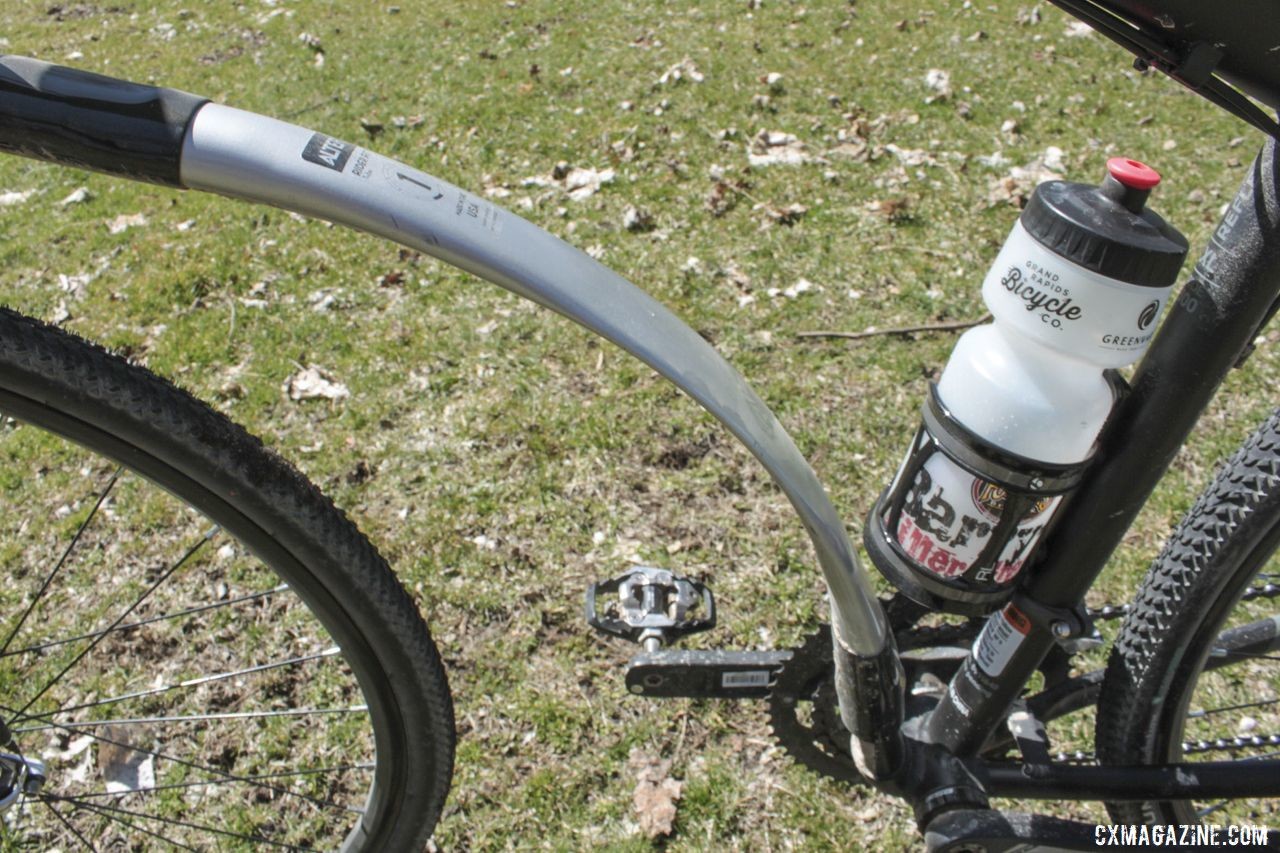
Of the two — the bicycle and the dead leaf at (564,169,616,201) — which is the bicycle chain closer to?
the bicycle

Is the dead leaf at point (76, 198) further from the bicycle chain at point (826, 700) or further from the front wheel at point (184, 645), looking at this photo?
the bicycle chain at point (826, 700)

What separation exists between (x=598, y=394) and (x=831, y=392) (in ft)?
2.52

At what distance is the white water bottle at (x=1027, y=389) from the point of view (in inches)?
47.1

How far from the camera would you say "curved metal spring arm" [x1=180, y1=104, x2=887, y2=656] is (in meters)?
1.05

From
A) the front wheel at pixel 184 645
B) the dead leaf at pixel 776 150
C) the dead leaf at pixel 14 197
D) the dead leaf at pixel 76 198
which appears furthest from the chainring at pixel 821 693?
the dead leaf at pixel 14 197

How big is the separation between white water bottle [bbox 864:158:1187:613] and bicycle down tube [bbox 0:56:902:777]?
0.32 meters

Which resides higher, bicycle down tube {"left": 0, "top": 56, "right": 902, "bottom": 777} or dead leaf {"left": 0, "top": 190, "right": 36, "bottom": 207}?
bicycle down tube {"left": 0, "top": 56, "right": 902, "bottom": 777}

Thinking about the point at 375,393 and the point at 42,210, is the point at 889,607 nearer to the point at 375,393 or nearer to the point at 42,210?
the point at 375,393

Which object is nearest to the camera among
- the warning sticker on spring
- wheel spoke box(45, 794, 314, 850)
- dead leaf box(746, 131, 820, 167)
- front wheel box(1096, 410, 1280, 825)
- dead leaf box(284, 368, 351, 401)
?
front wheel box(1096, 410, 1280, 825)

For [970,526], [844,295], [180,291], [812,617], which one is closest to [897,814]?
[812,617]

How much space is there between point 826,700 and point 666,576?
38 centimetres

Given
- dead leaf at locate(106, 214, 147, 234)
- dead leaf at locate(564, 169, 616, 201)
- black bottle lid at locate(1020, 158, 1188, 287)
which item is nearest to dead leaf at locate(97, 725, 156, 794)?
black bottle lid at locate(1020, 158, 1188, 287)

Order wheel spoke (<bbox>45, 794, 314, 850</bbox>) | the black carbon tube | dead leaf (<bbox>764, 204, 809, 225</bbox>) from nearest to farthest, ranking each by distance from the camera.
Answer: the black carbon tube < wheel spoke (<bbox>45, 794, 314, 850</bbox>) < dead leaf (<bbox>764, 204, 809, 225</bbox>)

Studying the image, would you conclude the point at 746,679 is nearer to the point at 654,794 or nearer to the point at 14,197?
the point at 654,794
